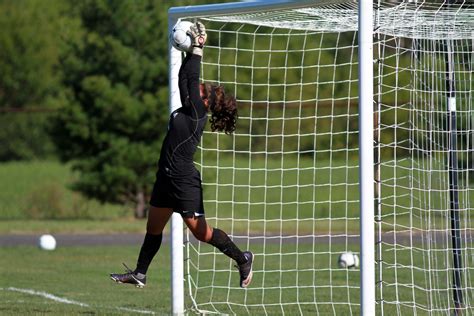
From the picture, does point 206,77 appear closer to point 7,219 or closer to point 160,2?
point 160,2

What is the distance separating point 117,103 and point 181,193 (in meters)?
17.5

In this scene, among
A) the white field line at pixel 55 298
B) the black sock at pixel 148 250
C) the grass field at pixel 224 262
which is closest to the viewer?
the black sock at pixel 148 250

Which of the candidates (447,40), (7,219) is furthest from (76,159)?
(447,40)

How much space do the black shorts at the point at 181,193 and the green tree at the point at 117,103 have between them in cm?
1703

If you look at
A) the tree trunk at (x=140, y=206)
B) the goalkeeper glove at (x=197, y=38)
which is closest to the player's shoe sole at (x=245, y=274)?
the goalkeeper glove at (x=197, y=38)

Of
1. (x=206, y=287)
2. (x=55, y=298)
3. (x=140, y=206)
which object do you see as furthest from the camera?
(x=140, y=206)

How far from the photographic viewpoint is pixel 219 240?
30.3 ft

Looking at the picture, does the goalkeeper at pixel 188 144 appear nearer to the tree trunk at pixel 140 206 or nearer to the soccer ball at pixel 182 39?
the soccer ball at pixel 182 39

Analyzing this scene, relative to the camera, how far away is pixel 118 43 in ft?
86.8

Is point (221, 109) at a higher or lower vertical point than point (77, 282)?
higher

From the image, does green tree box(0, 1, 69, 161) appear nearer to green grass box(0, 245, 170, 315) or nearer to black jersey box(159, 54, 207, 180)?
green grass box(0, 245, 170, 315)

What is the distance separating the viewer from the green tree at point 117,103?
26.2m

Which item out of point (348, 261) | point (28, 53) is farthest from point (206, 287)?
point (28, 53)

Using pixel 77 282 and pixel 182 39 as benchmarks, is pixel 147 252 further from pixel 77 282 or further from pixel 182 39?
pixel 77 282
